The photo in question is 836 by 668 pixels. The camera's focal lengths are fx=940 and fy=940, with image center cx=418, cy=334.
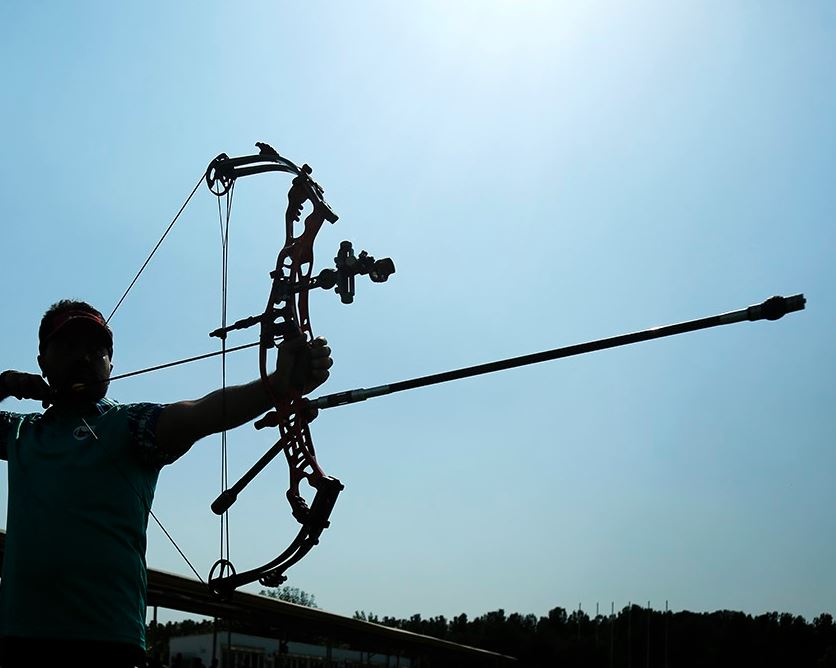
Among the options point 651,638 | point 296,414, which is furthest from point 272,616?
point 651,638

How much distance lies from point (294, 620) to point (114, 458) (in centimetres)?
1260

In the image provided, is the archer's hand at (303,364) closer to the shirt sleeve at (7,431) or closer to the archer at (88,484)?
the archer at (88,484)

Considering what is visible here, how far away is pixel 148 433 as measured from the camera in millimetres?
2615

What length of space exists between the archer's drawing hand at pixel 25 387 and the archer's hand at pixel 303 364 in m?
0.81

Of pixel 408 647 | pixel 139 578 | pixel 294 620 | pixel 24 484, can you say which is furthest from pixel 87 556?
pixel 408 647

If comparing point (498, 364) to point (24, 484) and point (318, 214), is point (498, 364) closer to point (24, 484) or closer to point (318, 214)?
point (318, 214)

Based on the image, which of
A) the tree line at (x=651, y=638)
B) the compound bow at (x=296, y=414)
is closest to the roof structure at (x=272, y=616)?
the compound bow at (x=296, y=414)

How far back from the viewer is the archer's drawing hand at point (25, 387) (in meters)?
3.02

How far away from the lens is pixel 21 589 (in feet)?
8.05

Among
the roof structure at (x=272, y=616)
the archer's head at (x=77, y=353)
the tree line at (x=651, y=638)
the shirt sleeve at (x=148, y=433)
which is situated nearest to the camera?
the shirt sleeve at (x=148, y=433)

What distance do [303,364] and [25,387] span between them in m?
1.03

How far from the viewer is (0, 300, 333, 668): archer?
2.39 m

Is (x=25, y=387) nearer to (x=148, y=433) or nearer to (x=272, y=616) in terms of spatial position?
(x=148, y=433)

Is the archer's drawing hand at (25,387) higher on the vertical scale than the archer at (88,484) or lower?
higher
